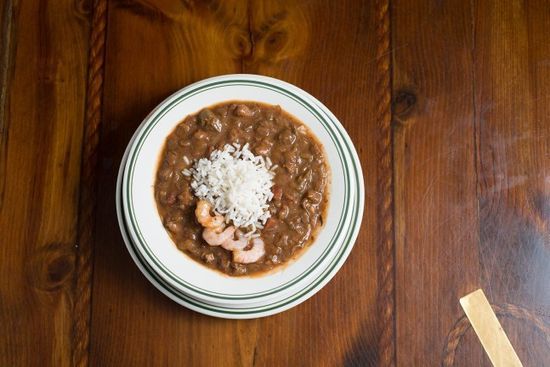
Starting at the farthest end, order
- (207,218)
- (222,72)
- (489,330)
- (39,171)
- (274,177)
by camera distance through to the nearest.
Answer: (222,72), (39,171), (489,330), (274,177), (207,218)

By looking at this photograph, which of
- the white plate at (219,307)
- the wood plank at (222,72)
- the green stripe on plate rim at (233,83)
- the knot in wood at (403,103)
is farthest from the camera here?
the knot in wood at (403,103)

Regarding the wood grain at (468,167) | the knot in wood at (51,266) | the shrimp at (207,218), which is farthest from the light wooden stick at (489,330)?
the knot in wood at (51,266)

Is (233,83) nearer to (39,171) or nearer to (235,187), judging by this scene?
(235,187)

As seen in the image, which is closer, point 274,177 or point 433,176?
point 274,177

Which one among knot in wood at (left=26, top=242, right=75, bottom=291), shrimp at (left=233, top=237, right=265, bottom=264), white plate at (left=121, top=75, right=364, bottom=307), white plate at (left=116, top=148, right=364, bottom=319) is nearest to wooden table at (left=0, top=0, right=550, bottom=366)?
knot in wood at (left=26, top=242, right=75, bottom=291)

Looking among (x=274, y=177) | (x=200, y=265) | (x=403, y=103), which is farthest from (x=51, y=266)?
(x=403, y=103)

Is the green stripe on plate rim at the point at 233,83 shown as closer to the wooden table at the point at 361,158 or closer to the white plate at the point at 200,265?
the white plate at the point at 200,265
